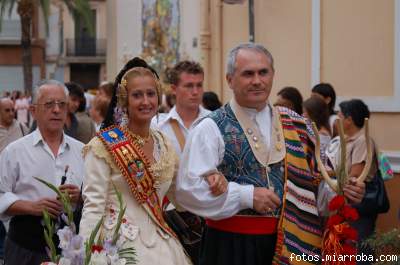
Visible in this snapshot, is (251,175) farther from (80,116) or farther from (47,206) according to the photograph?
(80,116)

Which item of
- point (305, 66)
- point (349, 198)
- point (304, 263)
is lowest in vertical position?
point (304, 263)

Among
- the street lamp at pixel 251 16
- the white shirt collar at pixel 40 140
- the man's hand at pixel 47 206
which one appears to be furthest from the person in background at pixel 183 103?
the street lamp at pixel 251 16

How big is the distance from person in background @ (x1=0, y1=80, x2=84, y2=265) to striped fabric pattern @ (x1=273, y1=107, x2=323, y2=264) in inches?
54.1

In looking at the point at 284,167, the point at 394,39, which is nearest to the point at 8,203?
the point at 284,167

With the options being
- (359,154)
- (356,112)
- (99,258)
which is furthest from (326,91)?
(99,258)

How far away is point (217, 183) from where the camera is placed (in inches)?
160

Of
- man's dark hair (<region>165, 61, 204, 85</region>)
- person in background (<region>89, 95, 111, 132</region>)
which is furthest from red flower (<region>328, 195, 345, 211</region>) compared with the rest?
person in background (<region>89, 95, 111, 132</region>)

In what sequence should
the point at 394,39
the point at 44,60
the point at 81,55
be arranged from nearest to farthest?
1. the point at 394,39
2. the point at 44,60
3. the point at 81,55

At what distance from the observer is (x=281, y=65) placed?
10.4m

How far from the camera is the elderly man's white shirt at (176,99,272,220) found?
163 inches

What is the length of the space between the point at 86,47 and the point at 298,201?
152 ft

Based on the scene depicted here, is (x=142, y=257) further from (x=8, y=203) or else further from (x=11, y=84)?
(x=11, y=84)

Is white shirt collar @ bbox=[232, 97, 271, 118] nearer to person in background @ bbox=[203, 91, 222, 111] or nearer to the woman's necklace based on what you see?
the woman's necklace

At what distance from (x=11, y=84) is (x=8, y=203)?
3576 centimetres
